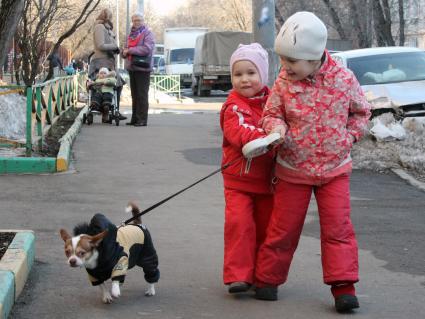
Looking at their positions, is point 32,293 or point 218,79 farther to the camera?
point 218,79

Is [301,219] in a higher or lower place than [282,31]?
lower

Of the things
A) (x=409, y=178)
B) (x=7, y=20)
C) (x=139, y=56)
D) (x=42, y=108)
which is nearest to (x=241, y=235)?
(x=7, y=20)

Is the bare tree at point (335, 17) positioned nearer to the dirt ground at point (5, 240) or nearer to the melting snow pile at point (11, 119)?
the melting snow pile at point (11, 119)

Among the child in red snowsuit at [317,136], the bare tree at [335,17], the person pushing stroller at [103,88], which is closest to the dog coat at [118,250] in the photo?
the child in red snowsuit at [317,136]

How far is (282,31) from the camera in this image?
523 centimetres

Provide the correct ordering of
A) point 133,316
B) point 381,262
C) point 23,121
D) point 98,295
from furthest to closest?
point 23,121, point 381,262, point 98,295, point 133,316

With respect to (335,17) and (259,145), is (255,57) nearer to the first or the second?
(259,145)

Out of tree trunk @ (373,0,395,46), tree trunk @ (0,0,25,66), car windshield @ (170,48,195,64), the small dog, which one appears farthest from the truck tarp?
the small dog

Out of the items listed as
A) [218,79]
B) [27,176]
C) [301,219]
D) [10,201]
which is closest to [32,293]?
[301,219]

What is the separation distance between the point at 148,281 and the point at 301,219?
977 mm

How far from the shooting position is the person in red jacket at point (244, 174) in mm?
5348

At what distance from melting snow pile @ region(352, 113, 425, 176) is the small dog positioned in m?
6.65

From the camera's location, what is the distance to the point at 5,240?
614 centimetres

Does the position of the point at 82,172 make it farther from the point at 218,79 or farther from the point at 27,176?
the point at 218,79
